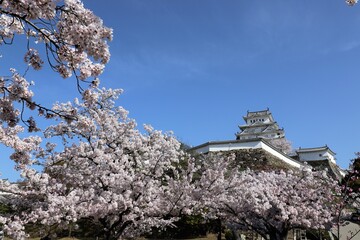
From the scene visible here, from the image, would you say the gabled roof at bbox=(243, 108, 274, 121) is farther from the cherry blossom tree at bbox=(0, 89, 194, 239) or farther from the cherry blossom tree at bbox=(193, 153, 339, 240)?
the cherry blossom tree at bbox=(0, 89, 194, 239)

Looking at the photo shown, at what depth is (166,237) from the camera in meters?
24.3

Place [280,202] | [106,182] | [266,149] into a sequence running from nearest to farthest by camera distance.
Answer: [106,182]
[280,202]
[266,149]

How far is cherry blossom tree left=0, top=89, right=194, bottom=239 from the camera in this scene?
406 inches

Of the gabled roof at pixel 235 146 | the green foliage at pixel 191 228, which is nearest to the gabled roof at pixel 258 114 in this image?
the gabled roof at pixel 235 146

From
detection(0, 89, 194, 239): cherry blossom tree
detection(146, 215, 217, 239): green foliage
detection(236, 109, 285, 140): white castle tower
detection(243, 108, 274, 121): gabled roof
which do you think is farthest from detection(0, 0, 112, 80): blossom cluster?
detection(243, 108, 274, 121): gabled roof

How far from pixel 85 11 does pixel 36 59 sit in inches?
53.8

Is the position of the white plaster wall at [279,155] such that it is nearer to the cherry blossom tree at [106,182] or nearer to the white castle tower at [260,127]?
the white castle tower at [260,127]

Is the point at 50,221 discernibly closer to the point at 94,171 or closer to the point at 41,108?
the point at 94,171

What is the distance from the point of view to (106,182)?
36.2 feet

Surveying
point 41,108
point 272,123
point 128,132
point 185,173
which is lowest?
point 41,108

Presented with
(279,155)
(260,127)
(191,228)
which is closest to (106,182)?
(191,228)

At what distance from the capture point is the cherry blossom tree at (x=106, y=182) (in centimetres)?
1031

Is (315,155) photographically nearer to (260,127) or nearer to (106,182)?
(260,127)

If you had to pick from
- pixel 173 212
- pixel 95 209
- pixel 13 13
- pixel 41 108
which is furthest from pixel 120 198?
pixel 13 13
